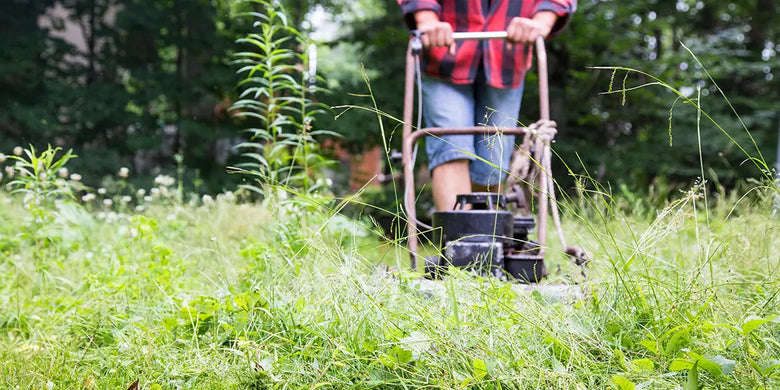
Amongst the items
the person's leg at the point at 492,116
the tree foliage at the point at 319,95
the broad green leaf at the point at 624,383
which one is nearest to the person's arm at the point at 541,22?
the person's leg at the point at 492,116

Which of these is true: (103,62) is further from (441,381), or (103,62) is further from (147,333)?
(441,381)

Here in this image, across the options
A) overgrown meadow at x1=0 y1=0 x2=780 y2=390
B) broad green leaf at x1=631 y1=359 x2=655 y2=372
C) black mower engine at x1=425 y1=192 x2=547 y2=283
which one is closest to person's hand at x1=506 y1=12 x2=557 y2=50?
black mower engine at x1=425 y1=192 x2=547 y2=283

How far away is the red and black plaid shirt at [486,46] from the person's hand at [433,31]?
3.9 inches

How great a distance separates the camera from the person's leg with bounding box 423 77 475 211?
8.73 feet

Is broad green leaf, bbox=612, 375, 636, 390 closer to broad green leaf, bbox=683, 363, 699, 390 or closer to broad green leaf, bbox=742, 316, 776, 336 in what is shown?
broad green leaf, bbox=683, 363, 699, 390

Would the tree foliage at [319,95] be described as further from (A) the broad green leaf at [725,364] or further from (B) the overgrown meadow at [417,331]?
(A) the broad green leaf at [725,364]

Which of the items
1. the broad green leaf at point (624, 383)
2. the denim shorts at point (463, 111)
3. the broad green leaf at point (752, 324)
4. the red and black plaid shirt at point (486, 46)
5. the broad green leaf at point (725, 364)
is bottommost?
the broad green leaf at point (624, 383)

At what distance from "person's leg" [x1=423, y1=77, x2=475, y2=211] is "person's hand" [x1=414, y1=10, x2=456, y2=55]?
0.25m

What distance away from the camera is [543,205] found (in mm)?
2299

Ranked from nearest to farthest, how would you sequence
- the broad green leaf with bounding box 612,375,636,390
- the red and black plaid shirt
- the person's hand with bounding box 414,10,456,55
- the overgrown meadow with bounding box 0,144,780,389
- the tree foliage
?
the broad green leaf with bounding box 612,375,636,390, the overgrown meadow with bounding box 0,144,780,389, the person's hand with bounding box 414,10,456,55, the red and black plaid shirt, the tree foliage

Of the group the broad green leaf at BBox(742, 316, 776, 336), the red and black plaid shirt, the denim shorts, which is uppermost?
the red and black plaid shirt

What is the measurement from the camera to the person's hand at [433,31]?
8.11 ft

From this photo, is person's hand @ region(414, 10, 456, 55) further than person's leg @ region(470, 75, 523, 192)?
No

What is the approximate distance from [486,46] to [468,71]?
145mm
